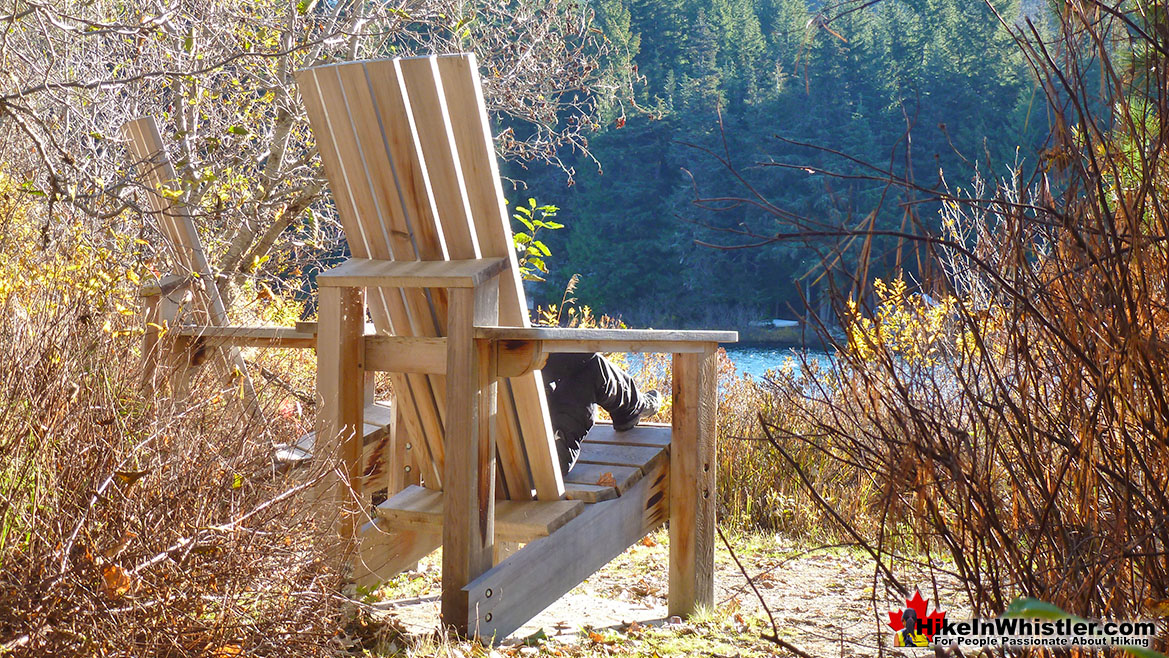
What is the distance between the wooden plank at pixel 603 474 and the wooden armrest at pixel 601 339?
43cm

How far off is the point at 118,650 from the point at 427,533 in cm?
124

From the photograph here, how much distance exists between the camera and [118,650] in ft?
5.47

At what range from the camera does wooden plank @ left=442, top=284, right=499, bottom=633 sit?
8.03 feet

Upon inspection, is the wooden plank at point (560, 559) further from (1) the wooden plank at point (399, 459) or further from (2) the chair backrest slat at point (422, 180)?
(1) the wooden plank at point (399, 459)

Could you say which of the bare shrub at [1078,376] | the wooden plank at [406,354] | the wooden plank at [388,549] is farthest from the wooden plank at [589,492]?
the bare shrub at [1078,376]

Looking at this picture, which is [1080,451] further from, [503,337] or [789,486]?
[789,486]

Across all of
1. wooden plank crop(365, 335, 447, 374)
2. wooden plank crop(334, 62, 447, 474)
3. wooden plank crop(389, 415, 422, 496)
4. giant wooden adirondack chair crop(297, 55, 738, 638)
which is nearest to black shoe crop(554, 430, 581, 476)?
giant wooden adirondack chair crop(297, 55, 738, 638)

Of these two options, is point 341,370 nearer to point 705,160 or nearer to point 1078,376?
point 1078,376

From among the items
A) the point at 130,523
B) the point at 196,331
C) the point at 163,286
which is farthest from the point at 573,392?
the point at 130,523

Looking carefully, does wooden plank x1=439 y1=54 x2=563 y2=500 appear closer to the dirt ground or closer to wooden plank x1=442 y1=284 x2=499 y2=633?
wooden plank x1=442 y1=284 x2=499 y2=633

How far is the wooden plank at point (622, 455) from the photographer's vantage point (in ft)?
10.3

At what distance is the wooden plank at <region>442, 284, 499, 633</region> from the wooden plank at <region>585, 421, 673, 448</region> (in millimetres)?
951

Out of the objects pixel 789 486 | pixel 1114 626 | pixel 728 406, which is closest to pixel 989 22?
pixel 1114 626

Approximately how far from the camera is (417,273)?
98.7 inches
